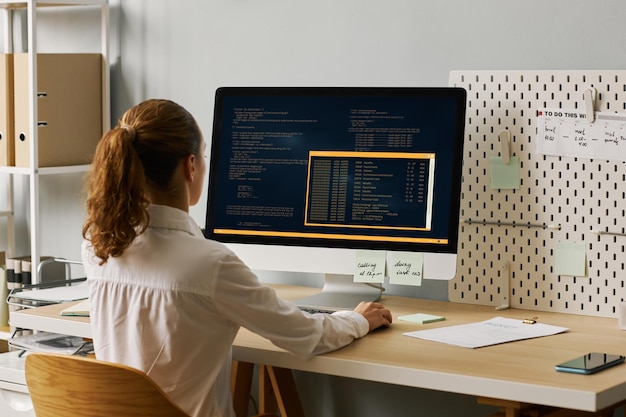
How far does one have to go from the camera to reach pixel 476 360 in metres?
1.74

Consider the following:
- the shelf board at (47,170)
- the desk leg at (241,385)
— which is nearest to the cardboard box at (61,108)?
the shelf board at (47,170)

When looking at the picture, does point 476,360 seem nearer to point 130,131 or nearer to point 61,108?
point 130,131

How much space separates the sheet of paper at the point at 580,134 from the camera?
2.11 meters

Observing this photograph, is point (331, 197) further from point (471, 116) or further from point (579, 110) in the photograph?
point (579, 110)

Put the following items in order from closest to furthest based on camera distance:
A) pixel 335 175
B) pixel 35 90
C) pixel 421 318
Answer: pixel 421 318 → pixel 335 175 → pixel 35 90

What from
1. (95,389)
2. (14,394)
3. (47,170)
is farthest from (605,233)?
(47,170)

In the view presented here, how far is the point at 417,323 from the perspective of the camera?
2088mm

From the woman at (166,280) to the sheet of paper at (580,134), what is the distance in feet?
2.40

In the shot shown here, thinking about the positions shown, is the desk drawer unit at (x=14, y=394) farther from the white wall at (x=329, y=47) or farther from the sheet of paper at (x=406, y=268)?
the sheet of paper at (x=406, y=268)

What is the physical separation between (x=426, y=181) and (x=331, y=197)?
0.73ft

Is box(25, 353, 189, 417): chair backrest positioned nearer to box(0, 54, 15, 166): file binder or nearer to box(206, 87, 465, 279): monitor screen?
box(206, 87, 465, 279): monitor screen

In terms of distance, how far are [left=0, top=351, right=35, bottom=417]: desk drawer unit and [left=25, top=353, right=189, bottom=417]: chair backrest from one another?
802 mm

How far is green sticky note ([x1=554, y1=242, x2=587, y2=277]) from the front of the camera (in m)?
2.18

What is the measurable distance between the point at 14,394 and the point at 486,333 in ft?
3.93
